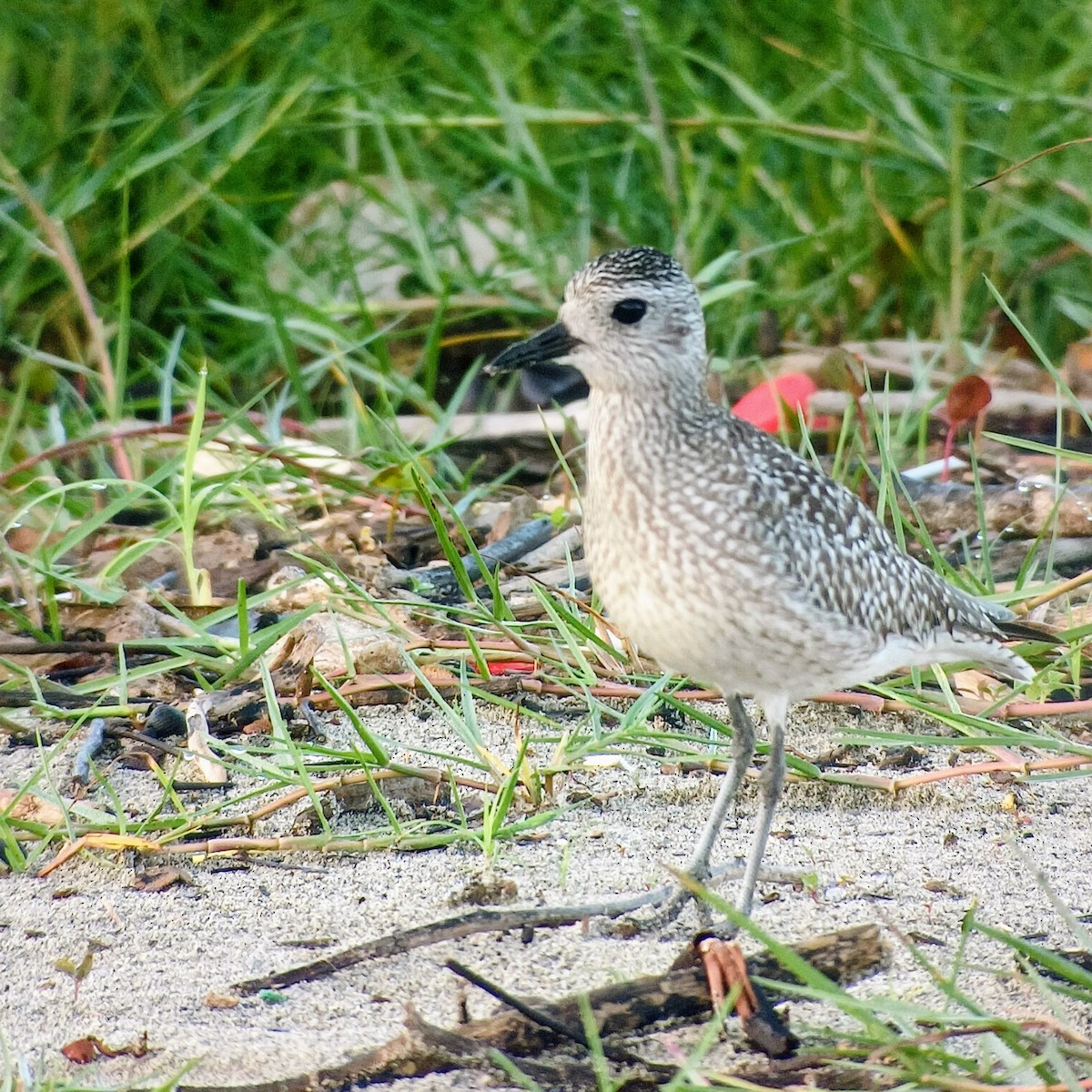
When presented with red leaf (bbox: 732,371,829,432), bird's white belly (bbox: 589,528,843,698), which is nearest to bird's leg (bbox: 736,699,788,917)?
bird's white belly (bbox: 589,528,843,698)

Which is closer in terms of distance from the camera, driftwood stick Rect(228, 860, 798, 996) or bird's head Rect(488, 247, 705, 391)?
driftwood stick Rect(228, 860, 798, 996)

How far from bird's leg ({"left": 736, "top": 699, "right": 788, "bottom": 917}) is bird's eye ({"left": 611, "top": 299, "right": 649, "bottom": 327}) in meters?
0.85

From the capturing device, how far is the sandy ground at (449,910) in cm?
266

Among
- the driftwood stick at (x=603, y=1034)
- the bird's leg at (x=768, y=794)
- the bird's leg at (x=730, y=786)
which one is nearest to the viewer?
the driftwood stick at (x=603, y=1034)

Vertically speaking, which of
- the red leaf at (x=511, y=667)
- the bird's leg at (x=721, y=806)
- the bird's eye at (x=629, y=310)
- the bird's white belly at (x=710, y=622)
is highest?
the bird's eye at (x=629, y=310)

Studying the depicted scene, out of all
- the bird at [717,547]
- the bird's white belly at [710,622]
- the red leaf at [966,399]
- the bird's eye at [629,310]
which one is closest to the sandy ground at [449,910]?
the bird at [717,547]

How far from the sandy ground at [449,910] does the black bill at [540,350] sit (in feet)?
2.83

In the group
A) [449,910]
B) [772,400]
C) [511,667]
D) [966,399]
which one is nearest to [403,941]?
[449,910]

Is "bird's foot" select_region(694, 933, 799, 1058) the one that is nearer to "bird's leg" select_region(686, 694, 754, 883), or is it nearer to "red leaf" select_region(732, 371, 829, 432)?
"bird's leg" select_region(686, 694, 754, 883)

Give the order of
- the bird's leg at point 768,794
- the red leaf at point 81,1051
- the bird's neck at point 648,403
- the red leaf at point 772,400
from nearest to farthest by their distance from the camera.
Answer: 1. the red leaf at point 81,1051
2. the bird's leg at point 768,794
3. the bird's neck at point 648,403
4. the red leaf at point 772,400

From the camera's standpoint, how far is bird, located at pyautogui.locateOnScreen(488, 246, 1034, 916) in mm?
3271

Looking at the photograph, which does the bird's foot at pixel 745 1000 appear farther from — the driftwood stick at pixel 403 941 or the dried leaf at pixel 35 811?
the dried leaf at pixel 35 811

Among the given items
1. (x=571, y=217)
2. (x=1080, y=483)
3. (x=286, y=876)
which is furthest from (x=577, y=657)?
(x=571, y=217)

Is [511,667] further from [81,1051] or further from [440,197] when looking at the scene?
[440,197]
